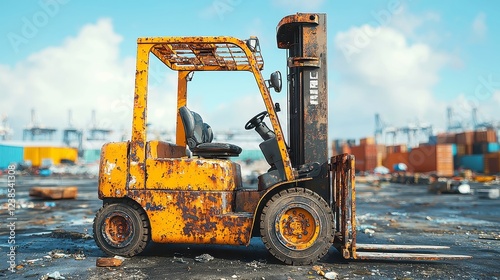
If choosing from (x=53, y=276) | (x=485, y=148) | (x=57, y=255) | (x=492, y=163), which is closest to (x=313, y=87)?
(x=53, y=276)

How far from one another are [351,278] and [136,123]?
299 cm

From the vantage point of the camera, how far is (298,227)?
179 inches

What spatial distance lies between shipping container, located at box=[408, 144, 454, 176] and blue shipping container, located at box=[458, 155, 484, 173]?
4.53 metres

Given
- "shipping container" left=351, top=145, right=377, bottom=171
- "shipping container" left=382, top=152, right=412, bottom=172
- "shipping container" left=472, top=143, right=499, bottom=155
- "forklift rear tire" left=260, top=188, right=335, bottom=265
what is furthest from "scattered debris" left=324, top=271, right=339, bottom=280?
"shipping container" left=472, top=143, right=499, bottom=155

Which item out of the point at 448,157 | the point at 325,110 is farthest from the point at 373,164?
the point at 325,110

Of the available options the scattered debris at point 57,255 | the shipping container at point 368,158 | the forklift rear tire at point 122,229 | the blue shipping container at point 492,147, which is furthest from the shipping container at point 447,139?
the scattered debris at point 57,255

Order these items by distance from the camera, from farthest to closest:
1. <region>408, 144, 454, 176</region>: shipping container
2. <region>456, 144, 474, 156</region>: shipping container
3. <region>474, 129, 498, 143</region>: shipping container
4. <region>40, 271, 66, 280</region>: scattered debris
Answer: <region>456, 144, 474, 156</region>: shipping container < <region>474, 129, 498, 143</region>: shipping container < <region>408, 144, 454, 176</region>: shipping container < <region>40, 271, 66, 280</region>: scattered debris

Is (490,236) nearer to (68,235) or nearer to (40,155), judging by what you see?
(68,235)

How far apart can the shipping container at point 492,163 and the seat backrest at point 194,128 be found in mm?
33750

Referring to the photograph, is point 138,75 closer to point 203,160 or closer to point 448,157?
point 203,160

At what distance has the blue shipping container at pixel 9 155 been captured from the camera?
49.8 m

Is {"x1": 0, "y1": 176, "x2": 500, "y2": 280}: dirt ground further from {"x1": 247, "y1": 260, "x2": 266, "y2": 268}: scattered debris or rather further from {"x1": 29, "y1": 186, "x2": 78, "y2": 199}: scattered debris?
{"x1": 29, "y1": 186, "x2": 78, "y2": 199}: scattered debris

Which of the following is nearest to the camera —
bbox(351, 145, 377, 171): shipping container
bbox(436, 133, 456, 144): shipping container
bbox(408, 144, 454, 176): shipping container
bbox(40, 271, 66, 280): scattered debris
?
bbox(40, 271, 66, 280): scattered debris

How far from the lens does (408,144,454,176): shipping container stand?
31.9m
